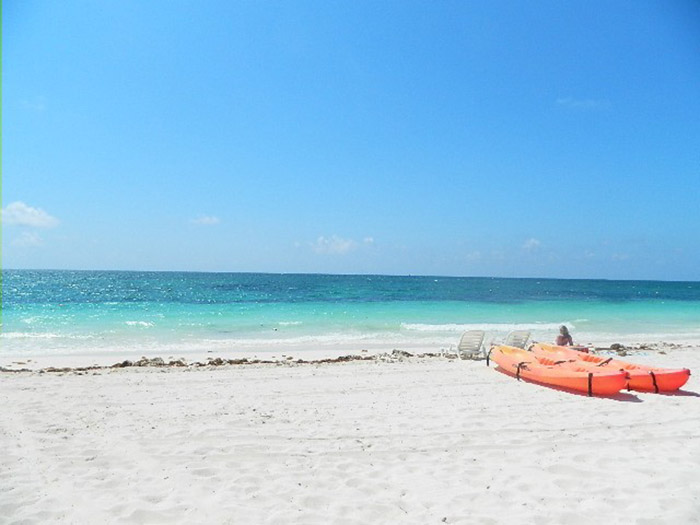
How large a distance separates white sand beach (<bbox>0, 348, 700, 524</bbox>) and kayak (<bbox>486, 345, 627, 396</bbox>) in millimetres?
279

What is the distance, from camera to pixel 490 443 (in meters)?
5.28

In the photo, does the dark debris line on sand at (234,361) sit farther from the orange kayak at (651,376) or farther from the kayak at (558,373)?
the orange kayak at (651,376)

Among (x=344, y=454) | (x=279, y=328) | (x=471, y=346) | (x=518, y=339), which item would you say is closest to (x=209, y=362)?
(x=471, y=346)

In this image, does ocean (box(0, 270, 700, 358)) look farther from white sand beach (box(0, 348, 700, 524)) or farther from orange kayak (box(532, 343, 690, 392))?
white sand beach (box(0, 348, 700, 524))

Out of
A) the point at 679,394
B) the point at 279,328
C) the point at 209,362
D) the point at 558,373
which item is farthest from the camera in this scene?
the point at 279,328

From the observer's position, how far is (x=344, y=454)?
4.95 metres

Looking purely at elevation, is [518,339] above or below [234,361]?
above

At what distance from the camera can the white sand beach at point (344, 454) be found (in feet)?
12.1

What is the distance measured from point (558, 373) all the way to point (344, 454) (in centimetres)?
499

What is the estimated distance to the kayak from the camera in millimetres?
7578

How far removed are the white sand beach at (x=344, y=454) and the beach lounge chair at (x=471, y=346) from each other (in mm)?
3266

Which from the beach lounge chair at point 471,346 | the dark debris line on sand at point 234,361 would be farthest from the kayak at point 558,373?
the dark debris line on sand at point 234,361

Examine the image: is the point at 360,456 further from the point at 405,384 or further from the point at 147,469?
the point at 405,384

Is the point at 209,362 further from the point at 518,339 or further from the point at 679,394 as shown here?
the point at 679,394
